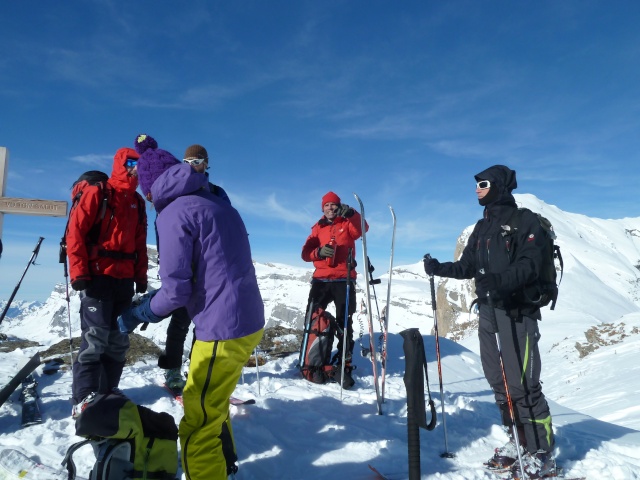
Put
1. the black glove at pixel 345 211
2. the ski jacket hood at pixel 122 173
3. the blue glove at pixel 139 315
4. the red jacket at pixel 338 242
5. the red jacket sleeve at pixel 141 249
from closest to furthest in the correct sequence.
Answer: the blue glove at pixel 139 315 < the ski jacket hood at pixel 122 173 < the red jacket sleeve at pixel 141 249 < the black glove at pixel 345 211 < the red jacket at pixel 338 242

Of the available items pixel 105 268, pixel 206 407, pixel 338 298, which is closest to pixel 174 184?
pixel 206 407

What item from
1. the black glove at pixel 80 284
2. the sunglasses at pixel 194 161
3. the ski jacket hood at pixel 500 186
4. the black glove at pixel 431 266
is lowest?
the black glove at pixel 80 284

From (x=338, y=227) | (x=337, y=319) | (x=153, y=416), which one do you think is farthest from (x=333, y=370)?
(x=153, y=416)

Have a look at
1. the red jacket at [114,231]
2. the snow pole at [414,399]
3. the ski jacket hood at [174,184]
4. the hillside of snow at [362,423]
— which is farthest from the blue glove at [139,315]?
the snow pole at [414,399]

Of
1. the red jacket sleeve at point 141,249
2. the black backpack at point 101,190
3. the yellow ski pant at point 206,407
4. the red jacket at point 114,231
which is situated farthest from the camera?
the red jacket sleeve at point 141,249

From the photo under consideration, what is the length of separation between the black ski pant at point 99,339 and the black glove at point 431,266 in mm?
3118

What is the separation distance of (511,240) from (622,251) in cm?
6814

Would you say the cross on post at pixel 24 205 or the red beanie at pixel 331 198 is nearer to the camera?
the cross on post at pixel 24 205

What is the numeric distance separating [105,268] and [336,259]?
335cm

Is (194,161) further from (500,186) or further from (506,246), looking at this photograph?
(506,246)

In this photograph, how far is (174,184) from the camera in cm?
273

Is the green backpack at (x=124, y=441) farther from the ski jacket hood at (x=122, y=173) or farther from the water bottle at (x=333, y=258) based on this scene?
the water bottle at (x=333, y=258)

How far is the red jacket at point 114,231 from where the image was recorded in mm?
3766

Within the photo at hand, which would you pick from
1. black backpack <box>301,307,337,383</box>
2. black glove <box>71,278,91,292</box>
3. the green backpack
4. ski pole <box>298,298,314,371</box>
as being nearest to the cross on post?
black glove <box>71,278,91,292</box>
